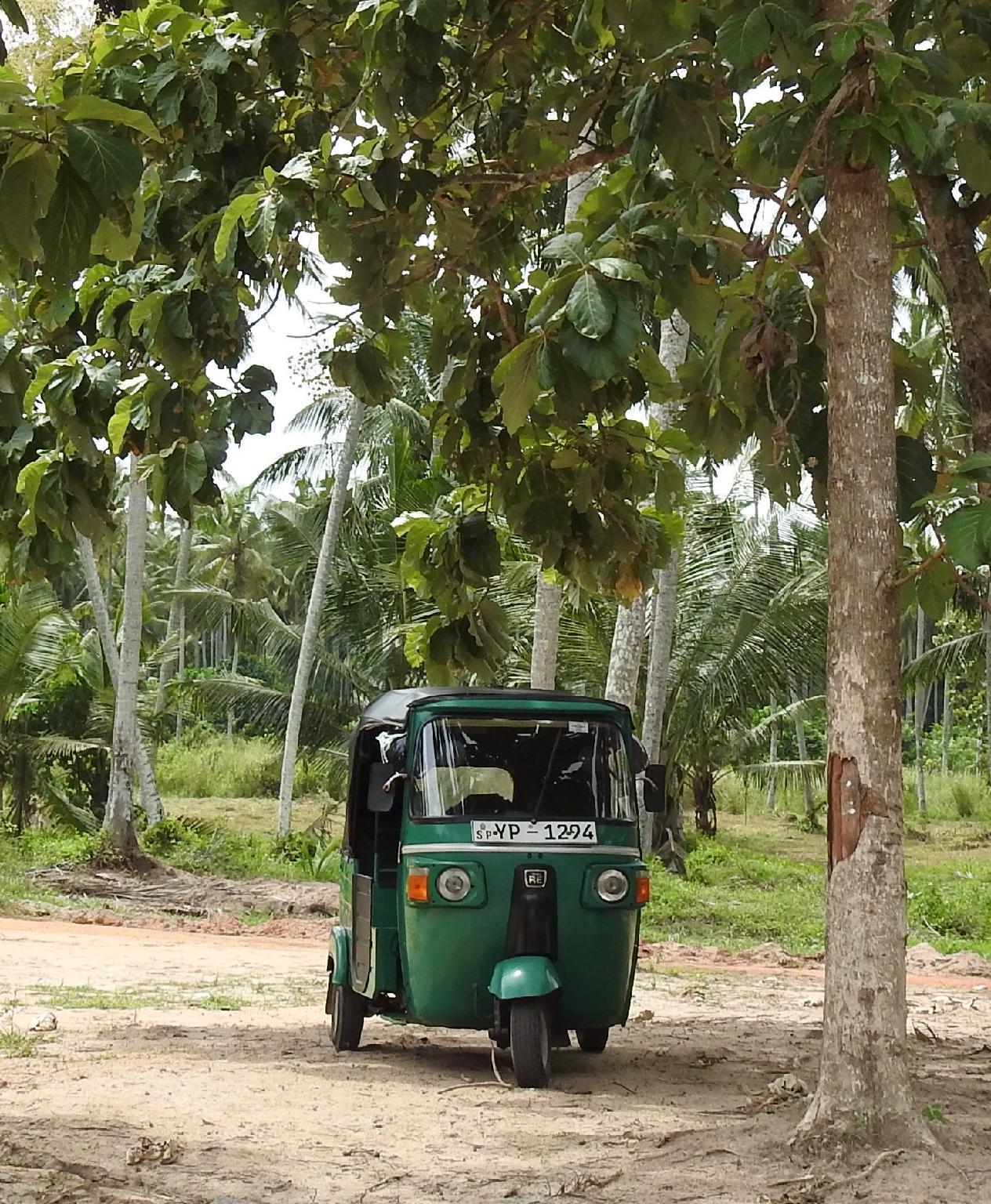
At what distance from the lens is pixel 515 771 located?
6715 millimetres

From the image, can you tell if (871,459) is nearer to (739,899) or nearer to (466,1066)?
(466,1066)

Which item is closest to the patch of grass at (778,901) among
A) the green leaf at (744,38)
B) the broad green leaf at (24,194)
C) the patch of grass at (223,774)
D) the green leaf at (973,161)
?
the green leaf at (973,161)

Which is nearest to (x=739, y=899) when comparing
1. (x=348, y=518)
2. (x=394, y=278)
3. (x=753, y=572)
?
(x=753, y=572)

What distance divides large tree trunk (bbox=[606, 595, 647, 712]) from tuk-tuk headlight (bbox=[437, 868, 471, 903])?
7518 mm

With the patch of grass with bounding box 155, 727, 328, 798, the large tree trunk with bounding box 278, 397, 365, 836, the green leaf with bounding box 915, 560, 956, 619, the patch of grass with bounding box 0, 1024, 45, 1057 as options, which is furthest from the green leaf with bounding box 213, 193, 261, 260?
the patch of grass with bounding box 155, 727, 328, 798

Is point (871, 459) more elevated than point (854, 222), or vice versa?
point (854, 222)

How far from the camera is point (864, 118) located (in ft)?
15.3

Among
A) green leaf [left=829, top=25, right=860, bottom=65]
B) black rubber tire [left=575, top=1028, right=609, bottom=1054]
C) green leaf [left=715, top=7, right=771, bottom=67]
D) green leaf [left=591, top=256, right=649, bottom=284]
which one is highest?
green leaf [left=715, top=7, right=771, bottom=67]

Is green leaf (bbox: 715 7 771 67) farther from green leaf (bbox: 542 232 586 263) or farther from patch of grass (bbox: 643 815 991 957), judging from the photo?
patch of grass (bbox: 643 815 991 957)

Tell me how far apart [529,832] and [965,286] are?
282 centimetres

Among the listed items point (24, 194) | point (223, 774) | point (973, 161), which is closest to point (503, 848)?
point (973, 161)

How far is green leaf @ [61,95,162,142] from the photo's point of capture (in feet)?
9.73

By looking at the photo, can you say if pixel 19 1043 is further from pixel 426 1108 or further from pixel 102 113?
pixel 102 113

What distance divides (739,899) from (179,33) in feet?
44.4
